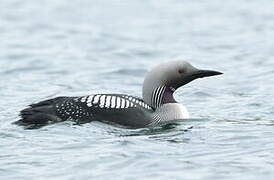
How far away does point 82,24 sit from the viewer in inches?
664

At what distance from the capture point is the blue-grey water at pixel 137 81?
7.60 metres

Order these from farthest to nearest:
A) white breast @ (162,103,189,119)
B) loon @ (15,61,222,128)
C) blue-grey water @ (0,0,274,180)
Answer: white breast @ (162,103,189,119)
loon @ (15,61,222,128)
blue-grey water @ (0,0,274,180)

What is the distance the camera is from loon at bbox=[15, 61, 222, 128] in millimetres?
8766

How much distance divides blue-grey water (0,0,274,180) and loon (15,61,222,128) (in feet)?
0.33

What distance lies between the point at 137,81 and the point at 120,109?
353cm

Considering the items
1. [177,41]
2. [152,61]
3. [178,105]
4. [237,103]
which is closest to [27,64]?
[152,61]

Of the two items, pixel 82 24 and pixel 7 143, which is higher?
pixel 82 24

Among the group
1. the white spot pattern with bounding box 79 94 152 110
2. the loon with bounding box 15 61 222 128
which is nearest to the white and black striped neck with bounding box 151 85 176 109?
the loon with bounding box 15 61 222 128

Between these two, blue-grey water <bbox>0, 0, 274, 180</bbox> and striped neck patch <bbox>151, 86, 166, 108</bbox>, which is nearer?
blue-grey water <bbox>0, 0, 274, 180</bbox>

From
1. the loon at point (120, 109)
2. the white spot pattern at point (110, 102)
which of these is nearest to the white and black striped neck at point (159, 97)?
the loon at point (120, 109)

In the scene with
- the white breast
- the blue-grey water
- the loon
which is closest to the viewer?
the blue-grey water

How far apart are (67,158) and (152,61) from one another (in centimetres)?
619

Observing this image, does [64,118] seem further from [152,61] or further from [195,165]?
[152,61]

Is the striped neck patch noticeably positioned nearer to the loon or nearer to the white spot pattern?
the loon
